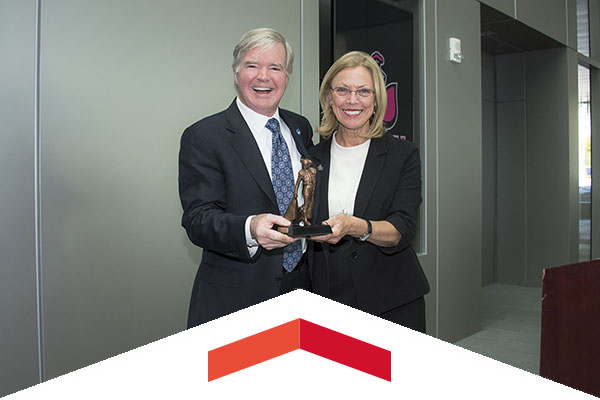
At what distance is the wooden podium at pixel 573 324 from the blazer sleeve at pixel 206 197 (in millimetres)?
1320

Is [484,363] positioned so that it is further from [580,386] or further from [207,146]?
[580,386]

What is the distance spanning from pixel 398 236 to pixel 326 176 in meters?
0.34

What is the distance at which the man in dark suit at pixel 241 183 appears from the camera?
1650mm

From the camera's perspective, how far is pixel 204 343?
610 millimetres

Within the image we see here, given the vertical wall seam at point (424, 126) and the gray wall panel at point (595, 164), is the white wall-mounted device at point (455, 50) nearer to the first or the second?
the vertical wall seam at point (424, 126)

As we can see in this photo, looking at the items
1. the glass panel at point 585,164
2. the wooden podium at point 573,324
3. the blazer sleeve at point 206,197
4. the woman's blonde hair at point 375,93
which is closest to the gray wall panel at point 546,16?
the glass panel at point 585,164

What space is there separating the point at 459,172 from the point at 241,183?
12.1ft

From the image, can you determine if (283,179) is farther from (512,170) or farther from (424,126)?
(512,170)

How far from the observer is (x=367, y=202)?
6.35 feet

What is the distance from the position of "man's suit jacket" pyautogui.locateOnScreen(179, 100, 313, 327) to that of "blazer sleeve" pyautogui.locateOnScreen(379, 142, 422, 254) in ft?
1.54

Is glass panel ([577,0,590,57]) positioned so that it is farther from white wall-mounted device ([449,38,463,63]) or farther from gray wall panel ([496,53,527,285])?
white wall-mounted device ([449,38,463,63])

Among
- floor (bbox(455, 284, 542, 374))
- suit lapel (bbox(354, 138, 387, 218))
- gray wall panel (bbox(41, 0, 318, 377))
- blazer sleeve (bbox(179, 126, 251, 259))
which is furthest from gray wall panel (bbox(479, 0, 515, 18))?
blazer sleeve (bbox(179, 126, 251, 259))

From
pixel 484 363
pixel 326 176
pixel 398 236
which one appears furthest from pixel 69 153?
pixel 484 363

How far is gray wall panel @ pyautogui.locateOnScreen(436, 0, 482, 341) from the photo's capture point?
4.73 meters
